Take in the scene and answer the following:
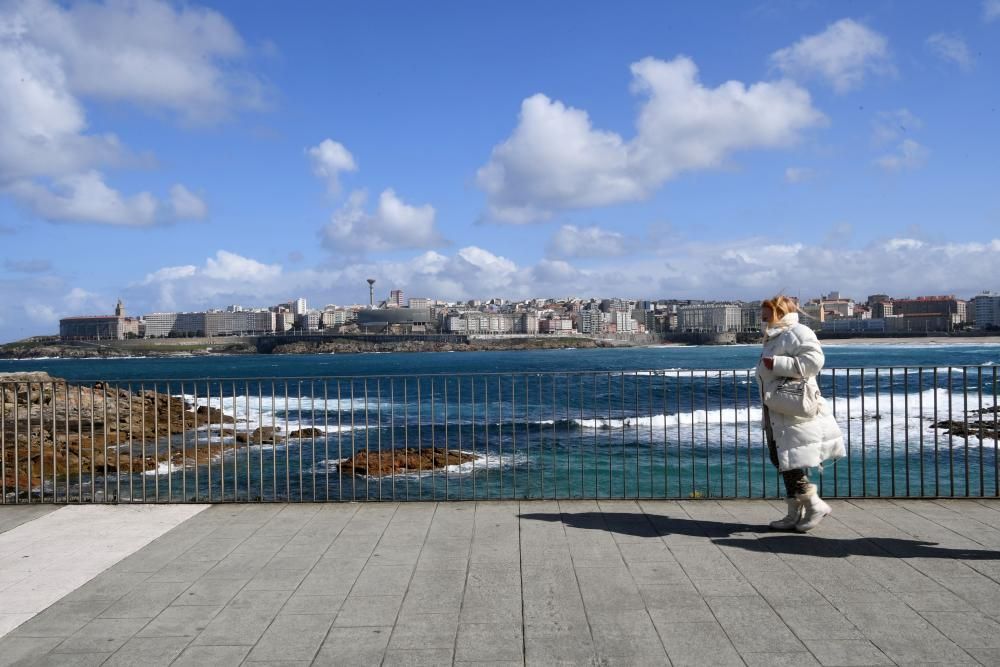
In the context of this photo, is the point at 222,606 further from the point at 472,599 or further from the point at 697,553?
the point at 697,553

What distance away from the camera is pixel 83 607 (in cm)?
489

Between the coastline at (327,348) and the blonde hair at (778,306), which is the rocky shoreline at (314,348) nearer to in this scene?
the coastline at (327,348)

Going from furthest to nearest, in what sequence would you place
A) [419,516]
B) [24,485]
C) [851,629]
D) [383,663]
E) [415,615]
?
[24,485], [419,516], [415,615], [851,629], [383,663]

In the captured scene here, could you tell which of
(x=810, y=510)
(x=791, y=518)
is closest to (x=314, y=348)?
(x=791, y=518)

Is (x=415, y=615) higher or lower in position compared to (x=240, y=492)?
higher

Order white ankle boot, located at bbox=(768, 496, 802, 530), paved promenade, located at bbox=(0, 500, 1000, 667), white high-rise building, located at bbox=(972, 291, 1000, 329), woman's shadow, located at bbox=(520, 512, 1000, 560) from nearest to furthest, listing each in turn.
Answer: paved promenade, located at bbox=(0, 500, 1000, 667)
woman's shadow, located at bbox=(520, 512, 1000, 560)
white ankle boot, located at bbox=(768, 496, 802, 530)
white high-rise building, located at bbox=(972, 291, 1000, 329)

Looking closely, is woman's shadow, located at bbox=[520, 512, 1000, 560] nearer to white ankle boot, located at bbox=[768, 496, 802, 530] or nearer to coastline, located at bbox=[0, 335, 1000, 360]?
white ankle boot, located at bbox=[768, 496, 802, 530]

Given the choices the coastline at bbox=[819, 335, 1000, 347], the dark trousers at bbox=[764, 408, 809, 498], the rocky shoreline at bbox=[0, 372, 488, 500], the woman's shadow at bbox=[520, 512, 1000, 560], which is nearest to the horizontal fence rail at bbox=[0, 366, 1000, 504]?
the rocky shoreline at bbox=[0, 372, 488, 500]

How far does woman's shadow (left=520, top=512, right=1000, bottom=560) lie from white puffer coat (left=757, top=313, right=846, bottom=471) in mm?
564

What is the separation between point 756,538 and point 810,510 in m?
0.47

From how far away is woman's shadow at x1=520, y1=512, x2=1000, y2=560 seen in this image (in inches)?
225

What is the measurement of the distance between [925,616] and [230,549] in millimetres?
4639

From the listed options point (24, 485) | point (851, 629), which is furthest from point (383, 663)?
point (24, 485)

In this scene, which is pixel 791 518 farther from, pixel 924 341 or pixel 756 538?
pixel 924 341
